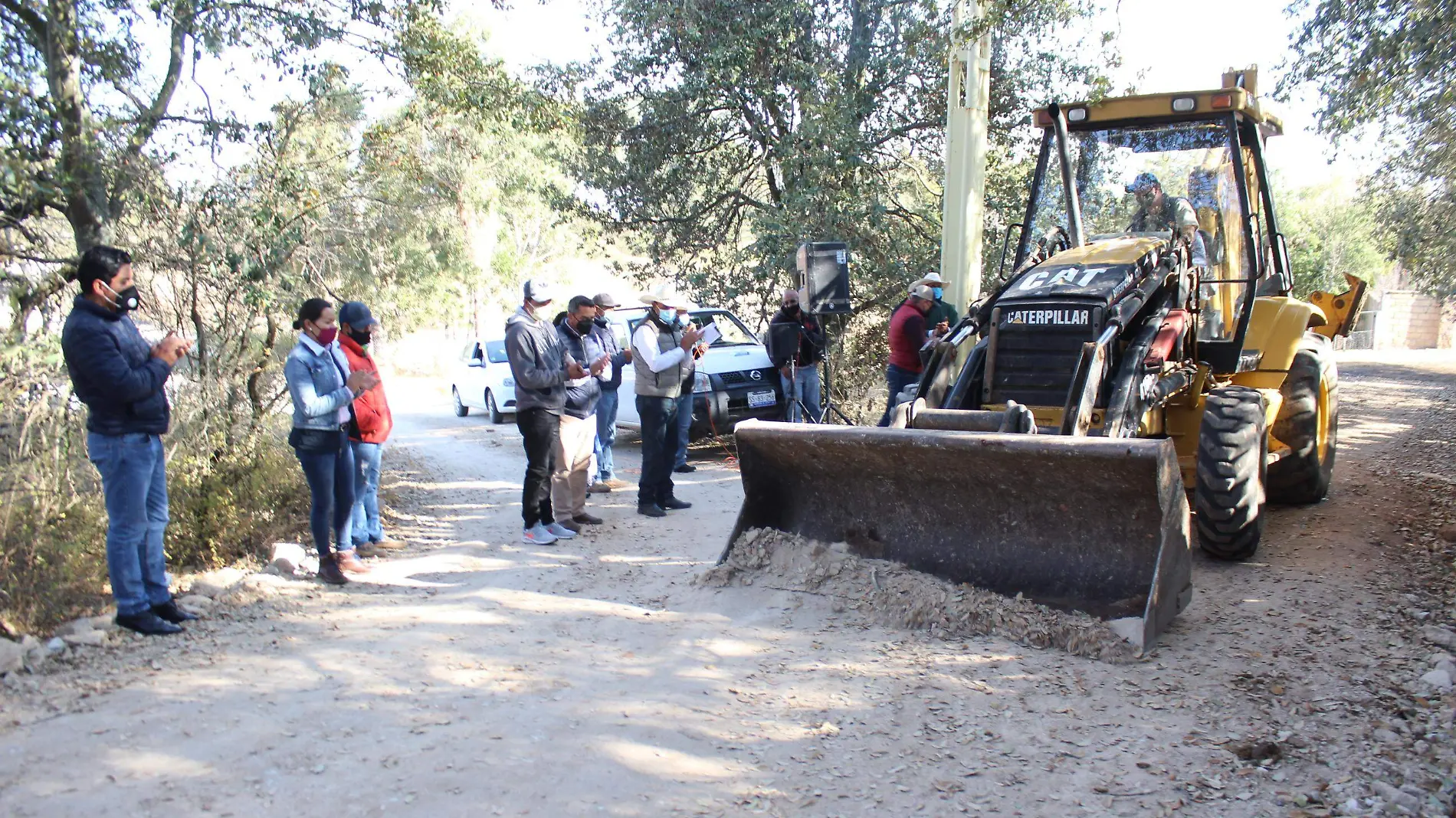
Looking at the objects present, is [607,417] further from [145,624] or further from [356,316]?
[145,624]

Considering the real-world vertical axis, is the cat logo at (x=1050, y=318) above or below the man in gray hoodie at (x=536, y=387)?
above

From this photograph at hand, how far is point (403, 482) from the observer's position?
9.98 meters

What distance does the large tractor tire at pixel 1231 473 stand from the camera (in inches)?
231

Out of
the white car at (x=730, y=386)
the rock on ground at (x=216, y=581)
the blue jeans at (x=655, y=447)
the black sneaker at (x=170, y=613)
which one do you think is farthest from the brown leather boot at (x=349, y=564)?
the white car at (x=730, y=386)

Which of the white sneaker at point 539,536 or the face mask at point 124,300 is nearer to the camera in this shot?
the face mask at point 124,300

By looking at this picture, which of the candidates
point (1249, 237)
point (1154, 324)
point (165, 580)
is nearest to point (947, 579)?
point (1154, 324)

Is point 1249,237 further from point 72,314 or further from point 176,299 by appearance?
point 176,299

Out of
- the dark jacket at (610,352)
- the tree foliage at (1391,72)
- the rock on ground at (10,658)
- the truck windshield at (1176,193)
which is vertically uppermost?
the tree foliage at (1391,72)

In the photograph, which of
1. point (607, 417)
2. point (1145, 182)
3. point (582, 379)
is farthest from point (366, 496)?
point (1145, 182)

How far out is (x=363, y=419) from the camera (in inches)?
265

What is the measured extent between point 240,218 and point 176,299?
76 centimetres

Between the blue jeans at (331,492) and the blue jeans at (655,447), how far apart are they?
2504 millimetres

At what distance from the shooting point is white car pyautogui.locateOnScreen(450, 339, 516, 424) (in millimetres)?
15828

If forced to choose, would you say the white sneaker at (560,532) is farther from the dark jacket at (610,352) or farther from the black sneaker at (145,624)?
the black sneaker at (145,624)
